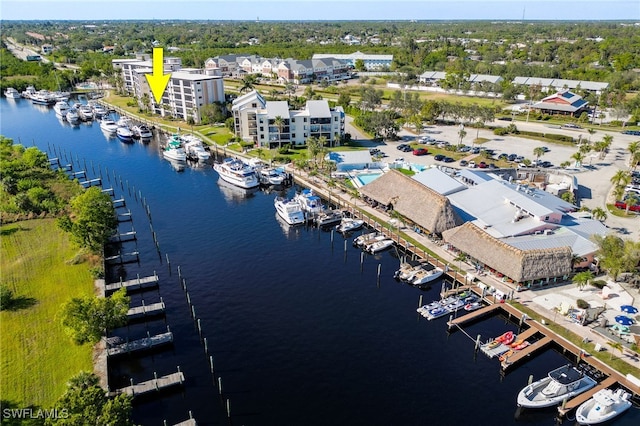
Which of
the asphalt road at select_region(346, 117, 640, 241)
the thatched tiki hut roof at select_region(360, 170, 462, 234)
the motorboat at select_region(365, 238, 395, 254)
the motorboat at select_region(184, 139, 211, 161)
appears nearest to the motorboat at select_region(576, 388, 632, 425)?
the thatched tiki hut roof at select_region(360, 170, 462, 234)

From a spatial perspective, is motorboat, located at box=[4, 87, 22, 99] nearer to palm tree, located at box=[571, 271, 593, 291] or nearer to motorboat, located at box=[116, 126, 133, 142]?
motorboat, located at box=[116, 126, 133, 142]

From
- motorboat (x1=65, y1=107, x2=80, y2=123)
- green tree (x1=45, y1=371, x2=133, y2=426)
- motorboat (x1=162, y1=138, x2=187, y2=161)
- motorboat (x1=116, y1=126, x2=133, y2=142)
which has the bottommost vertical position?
green tree (x1=45, y1=371, x2=133, y2=426)

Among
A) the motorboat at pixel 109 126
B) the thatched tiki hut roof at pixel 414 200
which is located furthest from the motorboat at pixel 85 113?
the thatched tiki hut roof at pixel 414 200

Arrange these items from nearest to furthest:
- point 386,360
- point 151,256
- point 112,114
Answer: point 386,360 → point 151,256 → point 112,114

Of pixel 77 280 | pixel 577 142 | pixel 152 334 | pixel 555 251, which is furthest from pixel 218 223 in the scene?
pixel 577 142

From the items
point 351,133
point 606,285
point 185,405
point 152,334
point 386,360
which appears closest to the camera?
point 185,405

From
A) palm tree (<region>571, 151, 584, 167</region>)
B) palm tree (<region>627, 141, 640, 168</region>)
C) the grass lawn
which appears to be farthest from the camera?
palm tree (<region>571, 151, 584, 167</region>)

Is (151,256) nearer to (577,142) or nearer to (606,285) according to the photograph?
(606,285)
